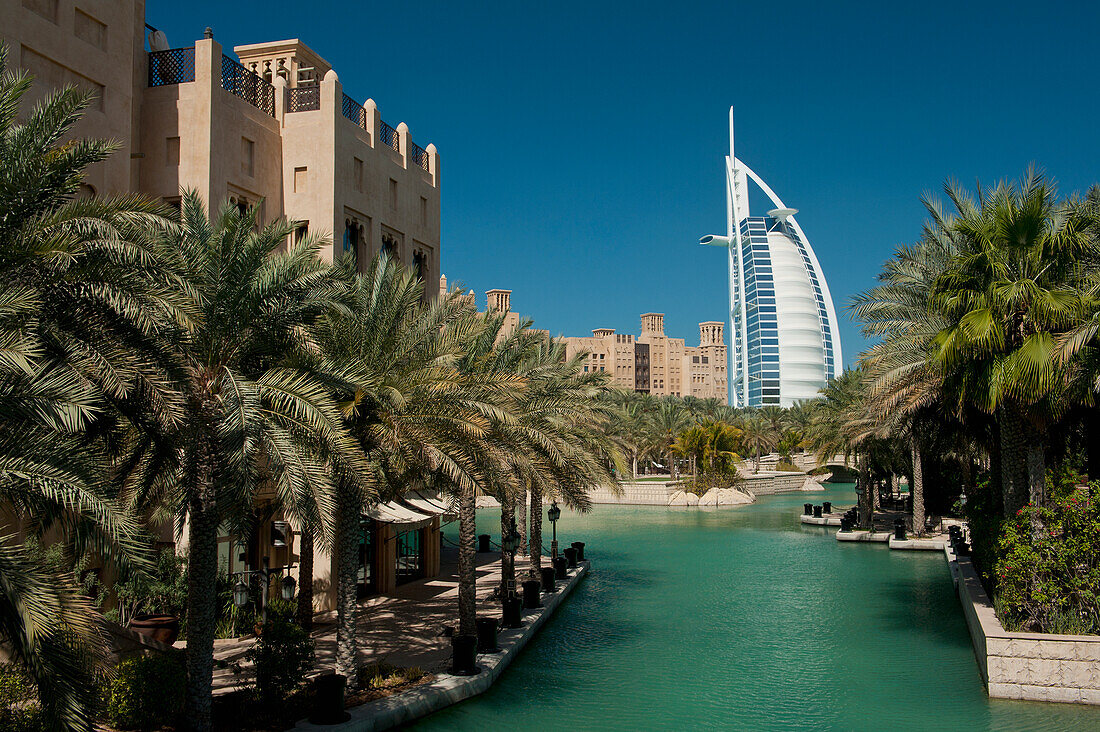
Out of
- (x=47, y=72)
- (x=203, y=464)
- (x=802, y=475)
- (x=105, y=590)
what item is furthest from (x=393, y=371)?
(x=802, y=475)

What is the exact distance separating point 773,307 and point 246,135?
12619 centimetres

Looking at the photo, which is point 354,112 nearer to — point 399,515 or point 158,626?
point 399,515

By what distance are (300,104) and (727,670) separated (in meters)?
14.9

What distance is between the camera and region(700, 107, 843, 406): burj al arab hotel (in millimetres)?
134750

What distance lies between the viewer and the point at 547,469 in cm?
Answer: 1730

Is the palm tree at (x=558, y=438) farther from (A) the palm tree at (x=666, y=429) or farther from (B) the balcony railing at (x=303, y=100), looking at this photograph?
(A) the palm tree at (x=666, y=429)

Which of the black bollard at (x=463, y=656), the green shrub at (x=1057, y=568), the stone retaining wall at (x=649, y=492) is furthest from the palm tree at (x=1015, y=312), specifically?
the stone retaining wall at (x=649, y=492)

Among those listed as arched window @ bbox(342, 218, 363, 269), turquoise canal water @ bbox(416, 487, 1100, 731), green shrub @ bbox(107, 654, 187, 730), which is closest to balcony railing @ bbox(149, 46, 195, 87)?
arched window @ bbox(342, 218, 363, 269)

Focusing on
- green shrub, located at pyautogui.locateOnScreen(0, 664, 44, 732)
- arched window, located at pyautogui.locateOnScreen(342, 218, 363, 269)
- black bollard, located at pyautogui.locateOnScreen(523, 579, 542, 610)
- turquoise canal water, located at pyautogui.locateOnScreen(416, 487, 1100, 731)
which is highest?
arched window, located at pyautogui.locateOnScreen(342, 218, 363, 269)

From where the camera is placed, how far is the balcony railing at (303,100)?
763 inches

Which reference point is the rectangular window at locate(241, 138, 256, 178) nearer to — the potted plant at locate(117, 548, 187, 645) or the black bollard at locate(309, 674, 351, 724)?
the potted plant at locate(117, 548, 187, 645)

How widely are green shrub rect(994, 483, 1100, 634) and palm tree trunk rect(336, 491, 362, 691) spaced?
1026 cm

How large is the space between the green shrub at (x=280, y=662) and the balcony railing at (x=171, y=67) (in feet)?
38.3

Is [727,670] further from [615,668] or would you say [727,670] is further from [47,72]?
[47,72]
